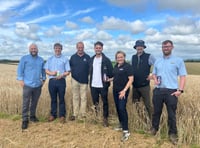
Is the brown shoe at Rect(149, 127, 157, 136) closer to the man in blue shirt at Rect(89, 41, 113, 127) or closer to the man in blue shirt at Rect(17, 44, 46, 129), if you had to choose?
the man in blue shirt at Rect(89, 41, 113, 127)

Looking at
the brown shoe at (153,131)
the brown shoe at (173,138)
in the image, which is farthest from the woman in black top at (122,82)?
the brown shoe at (173,138)

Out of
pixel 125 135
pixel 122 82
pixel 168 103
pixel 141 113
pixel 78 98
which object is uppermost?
pixel 122 82

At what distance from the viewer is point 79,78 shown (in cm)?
859

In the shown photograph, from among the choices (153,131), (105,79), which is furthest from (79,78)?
(153,131)

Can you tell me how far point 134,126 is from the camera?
303 inches

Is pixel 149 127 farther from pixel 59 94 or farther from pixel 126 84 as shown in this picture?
pixel 59 94

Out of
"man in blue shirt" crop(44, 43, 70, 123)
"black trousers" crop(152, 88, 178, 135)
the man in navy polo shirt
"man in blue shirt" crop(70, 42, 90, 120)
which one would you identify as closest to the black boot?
"man in blue shirt" crop(44, 43, 70, 123)

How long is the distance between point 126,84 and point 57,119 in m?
2.84

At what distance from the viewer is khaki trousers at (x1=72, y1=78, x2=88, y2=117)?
340 inches

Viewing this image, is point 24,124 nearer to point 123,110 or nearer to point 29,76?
point 29,76

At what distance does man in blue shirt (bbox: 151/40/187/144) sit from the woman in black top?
0.71 meters

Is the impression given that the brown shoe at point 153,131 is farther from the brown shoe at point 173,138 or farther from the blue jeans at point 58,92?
the blue jeans at point 58,92

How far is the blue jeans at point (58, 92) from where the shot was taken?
847cm

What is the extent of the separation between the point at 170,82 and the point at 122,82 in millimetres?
1179
